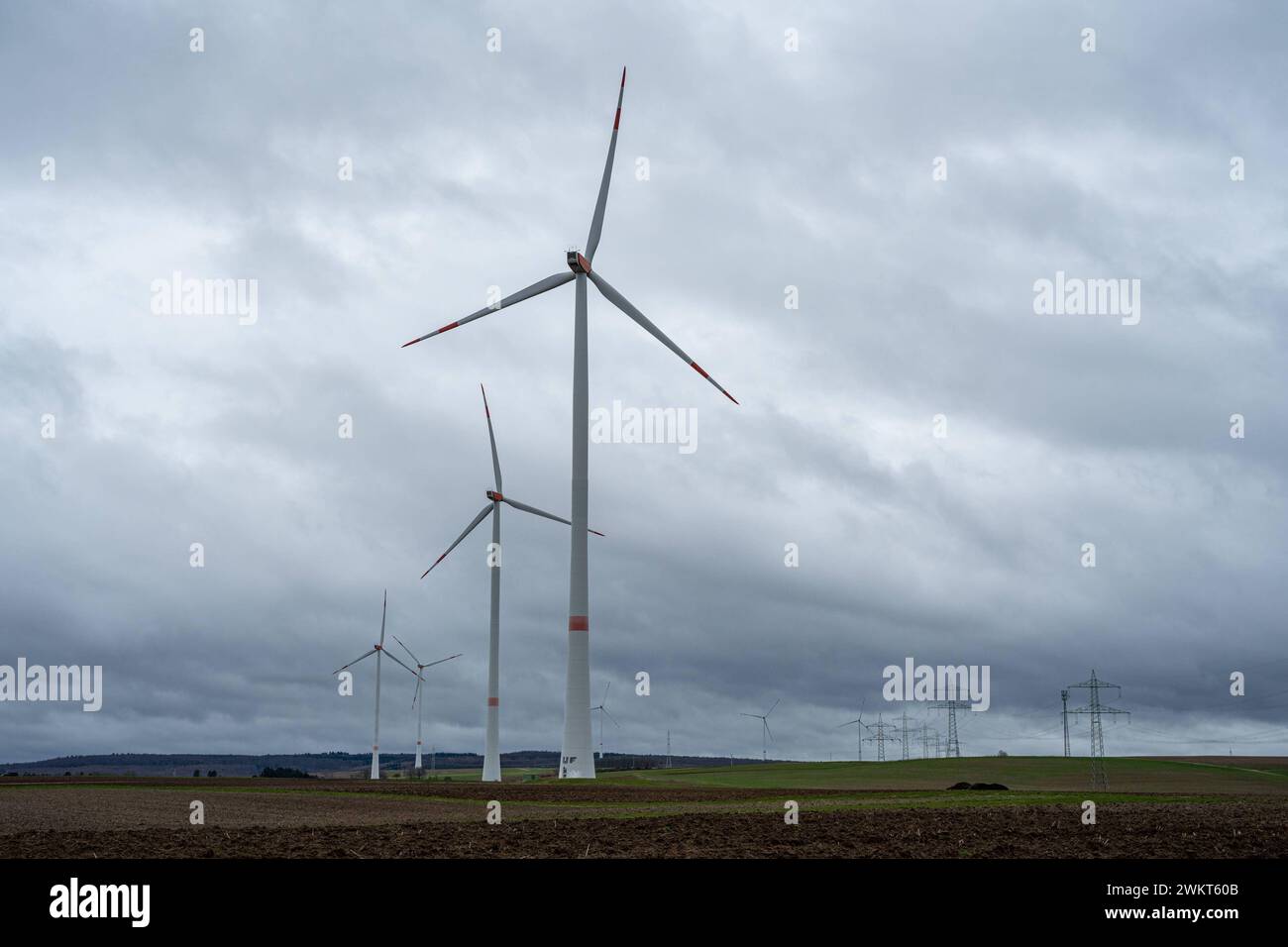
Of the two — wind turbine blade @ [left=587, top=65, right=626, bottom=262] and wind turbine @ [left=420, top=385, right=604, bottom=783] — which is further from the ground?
wind turbine blade @ [left=587, top=65, right=626, bottom=262]

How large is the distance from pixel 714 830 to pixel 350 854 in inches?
485

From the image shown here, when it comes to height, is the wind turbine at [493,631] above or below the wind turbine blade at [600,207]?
below

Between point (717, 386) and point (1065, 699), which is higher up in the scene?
point (717, 386)

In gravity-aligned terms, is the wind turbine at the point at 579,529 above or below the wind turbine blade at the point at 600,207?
below

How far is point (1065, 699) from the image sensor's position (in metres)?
130

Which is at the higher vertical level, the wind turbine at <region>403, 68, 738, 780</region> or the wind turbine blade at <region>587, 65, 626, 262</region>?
the wind turbine blade at <region>587, 65, 626, 262</region>

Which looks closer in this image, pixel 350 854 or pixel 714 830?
pixel 350 854
